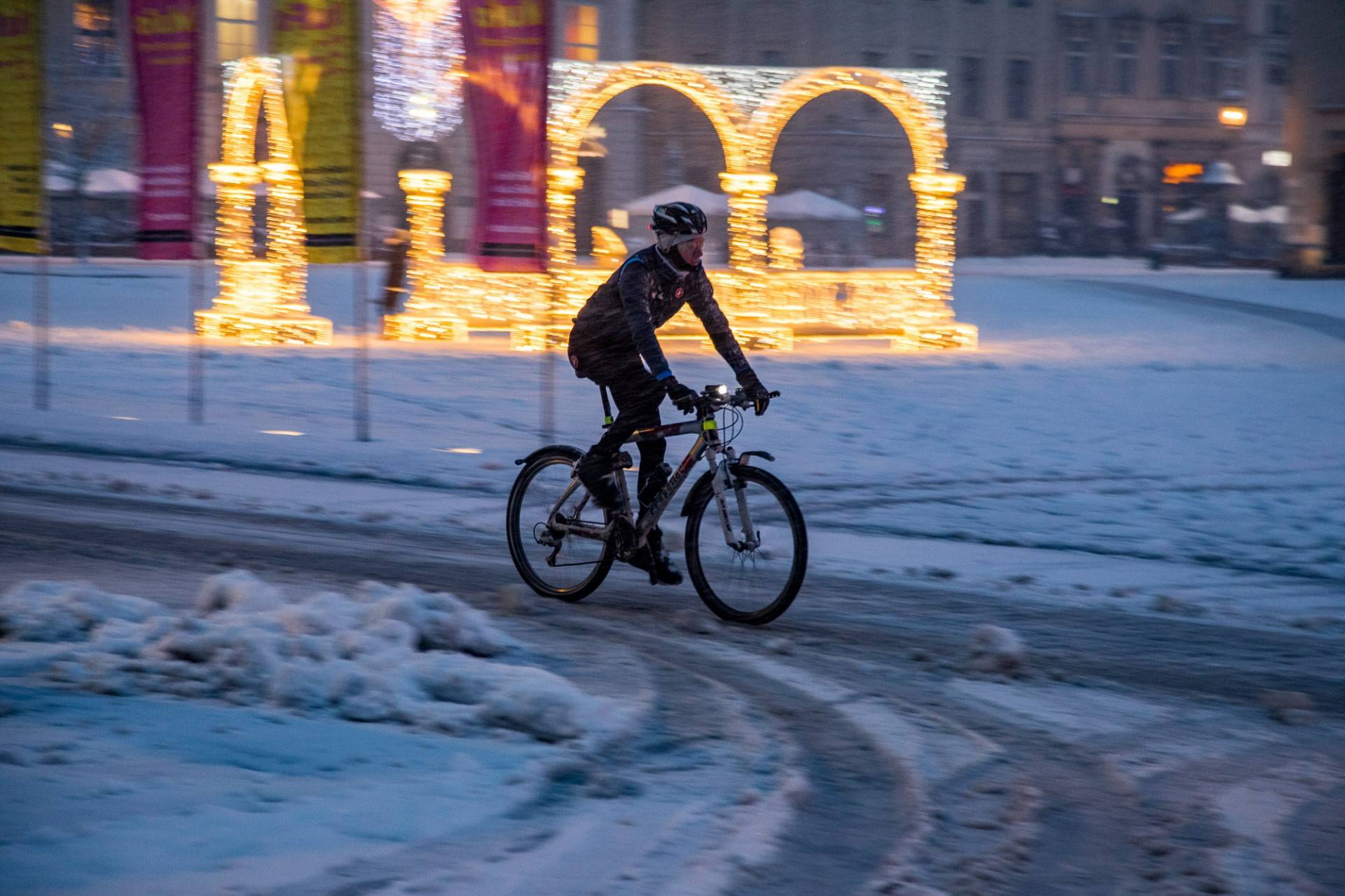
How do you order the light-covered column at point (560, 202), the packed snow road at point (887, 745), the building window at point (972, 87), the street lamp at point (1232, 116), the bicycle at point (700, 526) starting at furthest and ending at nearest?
the building window at point (972, 87), the street lamp at point (1232, 116), the light-covered column at point (560, 202), the bicycle at point (700, 526), the packed snow road at point (887, 745)

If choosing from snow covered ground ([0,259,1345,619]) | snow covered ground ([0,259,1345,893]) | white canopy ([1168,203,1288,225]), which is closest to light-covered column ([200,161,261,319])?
snow covered ground ([0,259,1345,619])

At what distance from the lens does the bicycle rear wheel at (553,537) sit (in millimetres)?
7566

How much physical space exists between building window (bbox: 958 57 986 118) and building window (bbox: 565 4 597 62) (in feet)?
57.9

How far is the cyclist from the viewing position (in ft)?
22.6

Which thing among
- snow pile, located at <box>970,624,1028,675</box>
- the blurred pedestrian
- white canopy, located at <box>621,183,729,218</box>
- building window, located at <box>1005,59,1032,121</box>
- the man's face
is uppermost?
building window, located at <box>1005,59,1032,121</box>

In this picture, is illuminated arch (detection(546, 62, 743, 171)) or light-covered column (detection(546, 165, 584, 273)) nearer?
illuminated arch (detection(546, 62, 743, 171))

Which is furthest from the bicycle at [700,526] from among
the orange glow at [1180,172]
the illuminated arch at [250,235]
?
the orange glow at [1180,172]

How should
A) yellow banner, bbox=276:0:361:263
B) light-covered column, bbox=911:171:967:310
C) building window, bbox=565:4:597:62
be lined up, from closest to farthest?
1. yellow banner, bbox=276:0:361:263
2. light-covered column, bbox=911:171:967:310
3. building window, bbox=565:4:597:62

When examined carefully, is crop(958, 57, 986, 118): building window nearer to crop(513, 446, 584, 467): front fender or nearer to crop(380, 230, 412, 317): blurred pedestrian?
crop(380, 230, 412, 317): blurred pedestrian

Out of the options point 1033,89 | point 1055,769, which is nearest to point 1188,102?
point 1033,89

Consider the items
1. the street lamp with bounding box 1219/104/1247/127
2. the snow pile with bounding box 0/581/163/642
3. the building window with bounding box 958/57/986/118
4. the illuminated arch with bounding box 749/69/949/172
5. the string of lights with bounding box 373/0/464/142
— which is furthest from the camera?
the building window with bounding box 958/57/986/118

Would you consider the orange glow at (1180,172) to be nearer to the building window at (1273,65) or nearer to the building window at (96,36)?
the building window at (1273,65)

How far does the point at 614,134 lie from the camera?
52156 millimetres

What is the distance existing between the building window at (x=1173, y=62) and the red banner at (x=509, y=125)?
57476 millimetres
